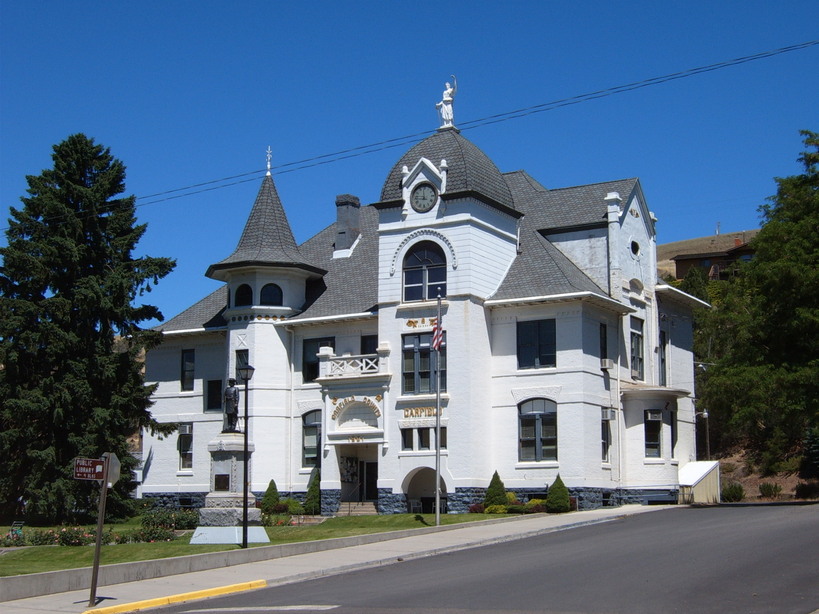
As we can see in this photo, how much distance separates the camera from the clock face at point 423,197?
1572 inches

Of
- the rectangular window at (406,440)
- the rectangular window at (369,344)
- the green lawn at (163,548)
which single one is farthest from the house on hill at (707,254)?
the green lawn at (163,548)

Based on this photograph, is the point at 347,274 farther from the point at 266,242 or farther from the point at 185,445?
the point at 185,445

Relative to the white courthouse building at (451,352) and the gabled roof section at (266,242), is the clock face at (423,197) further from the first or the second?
the gabled roof section at (266,242)

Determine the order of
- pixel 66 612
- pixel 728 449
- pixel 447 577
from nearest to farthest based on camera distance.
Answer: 1. pixel 66 612
2. pixel 447 577
3. pixel 728 449

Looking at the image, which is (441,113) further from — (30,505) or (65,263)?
(30,505)

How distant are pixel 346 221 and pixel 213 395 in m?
9.93

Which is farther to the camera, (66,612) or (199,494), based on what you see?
(199,494)

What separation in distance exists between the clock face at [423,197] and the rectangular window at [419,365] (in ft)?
16.2

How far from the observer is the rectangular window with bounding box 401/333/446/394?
3912 cm

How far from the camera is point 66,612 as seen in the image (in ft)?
55.1

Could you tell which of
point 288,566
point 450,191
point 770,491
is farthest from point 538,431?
point 770,491

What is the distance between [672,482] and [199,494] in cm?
1997

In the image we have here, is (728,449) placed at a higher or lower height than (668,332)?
lower

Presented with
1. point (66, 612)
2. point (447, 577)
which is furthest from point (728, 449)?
point (66, 612)
